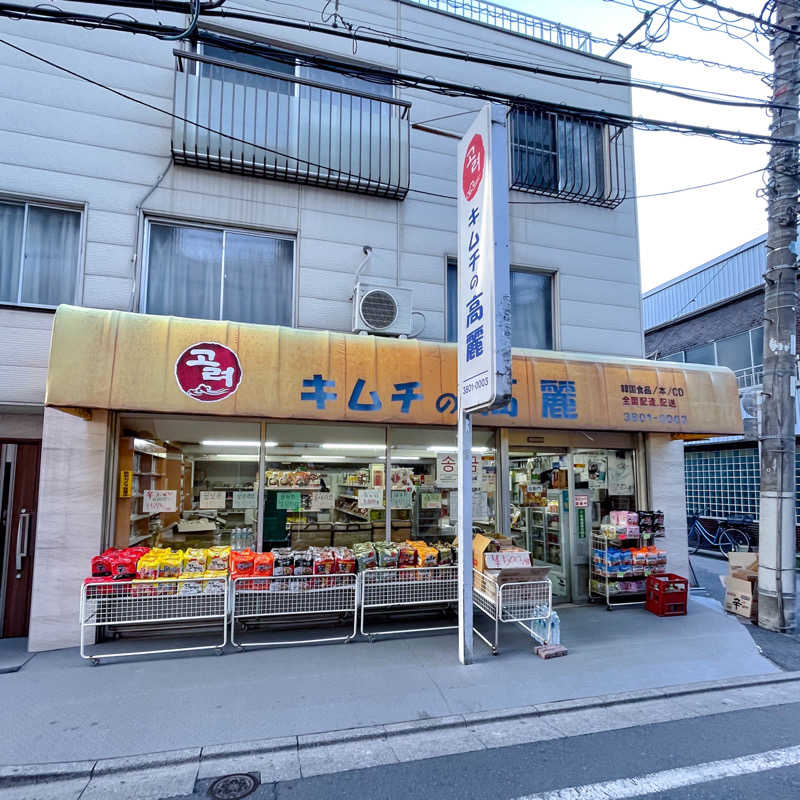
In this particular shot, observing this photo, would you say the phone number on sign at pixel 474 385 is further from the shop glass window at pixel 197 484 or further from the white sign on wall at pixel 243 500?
the white sign on wall at pixel 243 500

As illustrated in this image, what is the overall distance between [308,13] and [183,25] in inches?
74.1

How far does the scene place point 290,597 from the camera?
662 centimetres

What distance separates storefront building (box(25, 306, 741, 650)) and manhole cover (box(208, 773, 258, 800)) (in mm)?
3653

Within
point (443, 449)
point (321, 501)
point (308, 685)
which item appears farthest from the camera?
point (443, 449)

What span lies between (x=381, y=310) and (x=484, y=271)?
2.38 meters

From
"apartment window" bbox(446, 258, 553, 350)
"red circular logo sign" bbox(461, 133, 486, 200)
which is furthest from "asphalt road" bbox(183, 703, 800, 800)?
"apartment window" bbox(446, 258, 553, 350)

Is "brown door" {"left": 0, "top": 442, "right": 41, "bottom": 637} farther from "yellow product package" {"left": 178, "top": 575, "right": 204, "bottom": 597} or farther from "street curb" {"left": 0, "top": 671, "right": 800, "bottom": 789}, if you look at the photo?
"street curb" {"left": 0, "top": 671, "right": 800, "bottom": 789}

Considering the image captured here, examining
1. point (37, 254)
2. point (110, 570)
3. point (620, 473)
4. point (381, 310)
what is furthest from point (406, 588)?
point (37, 254)

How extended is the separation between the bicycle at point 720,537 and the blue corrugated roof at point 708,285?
6.77 metres

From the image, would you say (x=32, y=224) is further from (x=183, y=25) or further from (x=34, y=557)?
(x=34, y=557)

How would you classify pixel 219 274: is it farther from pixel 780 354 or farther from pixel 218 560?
pixel 780 354

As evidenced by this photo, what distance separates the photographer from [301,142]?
8.08 m

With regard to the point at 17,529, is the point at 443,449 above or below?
above

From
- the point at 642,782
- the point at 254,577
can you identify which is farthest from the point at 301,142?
the point at 642,782
